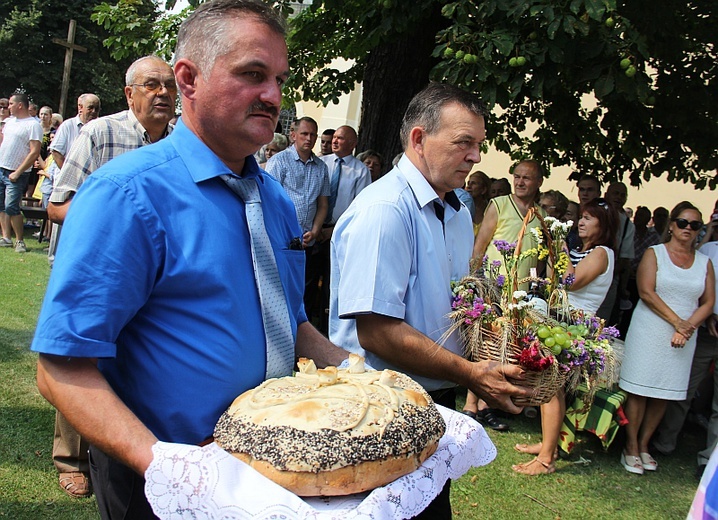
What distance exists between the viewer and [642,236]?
10328mm

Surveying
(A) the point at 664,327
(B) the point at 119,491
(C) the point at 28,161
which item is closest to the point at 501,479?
(A) the point at 664,327

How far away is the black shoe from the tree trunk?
391 cm

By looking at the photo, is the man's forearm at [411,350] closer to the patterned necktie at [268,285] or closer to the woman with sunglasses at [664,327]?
the patterned necktie at [268,285]

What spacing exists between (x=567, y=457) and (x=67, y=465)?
4.10 metres

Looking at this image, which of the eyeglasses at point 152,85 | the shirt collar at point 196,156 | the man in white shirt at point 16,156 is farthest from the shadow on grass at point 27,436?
the man in white shirt at point 16,156

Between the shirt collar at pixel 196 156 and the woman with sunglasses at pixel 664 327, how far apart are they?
536cm

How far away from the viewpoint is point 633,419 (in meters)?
6.18

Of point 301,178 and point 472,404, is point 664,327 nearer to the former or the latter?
point 472,404

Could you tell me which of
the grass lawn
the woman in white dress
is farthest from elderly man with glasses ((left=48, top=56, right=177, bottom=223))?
the woman in white dress

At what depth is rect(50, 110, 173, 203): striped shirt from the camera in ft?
11.9

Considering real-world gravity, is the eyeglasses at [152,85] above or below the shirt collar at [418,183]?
above

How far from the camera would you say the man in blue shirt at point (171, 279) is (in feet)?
4.79

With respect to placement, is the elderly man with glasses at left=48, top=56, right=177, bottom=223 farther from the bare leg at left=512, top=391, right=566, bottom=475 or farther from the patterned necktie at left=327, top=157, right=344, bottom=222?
the patterned necktie at left=327, top=157, right=344, bottom=222

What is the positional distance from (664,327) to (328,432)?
5.48 meters
